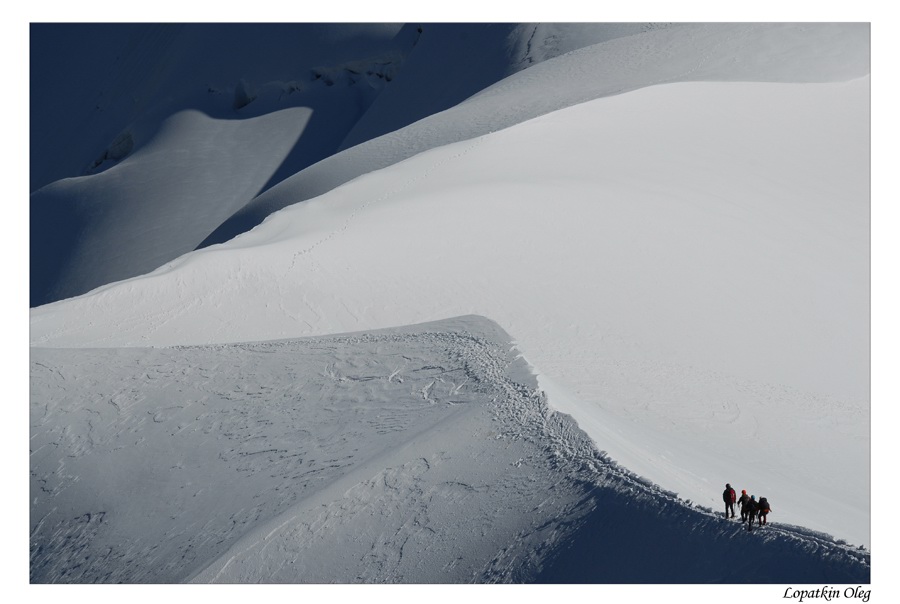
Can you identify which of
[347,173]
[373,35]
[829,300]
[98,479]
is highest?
[373,35]

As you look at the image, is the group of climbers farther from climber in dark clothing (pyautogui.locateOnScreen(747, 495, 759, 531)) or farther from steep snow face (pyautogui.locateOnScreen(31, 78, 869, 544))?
steep snow face (pyautogui.locateOnScreen(31, 78, 869, 544))

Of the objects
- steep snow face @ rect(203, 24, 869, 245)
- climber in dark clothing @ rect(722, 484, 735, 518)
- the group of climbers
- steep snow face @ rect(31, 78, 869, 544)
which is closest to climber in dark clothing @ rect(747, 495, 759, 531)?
the group of climbers

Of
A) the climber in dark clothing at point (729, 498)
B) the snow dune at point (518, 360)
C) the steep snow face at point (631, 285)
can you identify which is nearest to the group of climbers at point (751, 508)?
the climber in dark clothing at point (729, 498)

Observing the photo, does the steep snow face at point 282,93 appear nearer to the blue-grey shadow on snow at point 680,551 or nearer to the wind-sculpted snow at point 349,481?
the wind-sculpted snow at point 349,481

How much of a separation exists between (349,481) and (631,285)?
7382 millimetres

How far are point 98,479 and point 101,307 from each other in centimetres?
462

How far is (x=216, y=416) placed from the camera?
928 cm

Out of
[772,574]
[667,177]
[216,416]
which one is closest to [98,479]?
[216,416]

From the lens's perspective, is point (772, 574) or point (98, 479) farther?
point (98, 479)

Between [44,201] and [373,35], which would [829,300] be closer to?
[44,201]

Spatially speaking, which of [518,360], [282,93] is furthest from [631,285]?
[282,93]

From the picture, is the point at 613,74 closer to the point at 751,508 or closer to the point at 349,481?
the point at 349,481

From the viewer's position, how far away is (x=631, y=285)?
14.3 m

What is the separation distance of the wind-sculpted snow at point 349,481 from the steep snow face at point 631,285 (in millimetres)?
513
